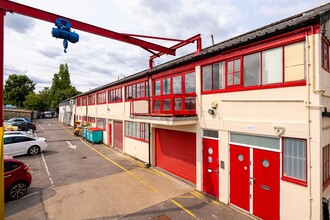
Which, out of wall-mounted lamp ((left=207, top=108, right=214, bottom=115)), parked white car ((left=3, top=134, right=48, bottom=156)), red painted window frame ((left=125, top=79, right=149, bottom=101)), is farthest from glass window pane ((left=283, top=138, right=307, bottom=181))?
parked white car ((left=3, top=134, right=48, bottom=156))

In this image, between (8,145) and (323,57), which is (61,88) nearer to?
(8,145)

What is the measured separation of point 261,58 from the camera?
6102 millimetres

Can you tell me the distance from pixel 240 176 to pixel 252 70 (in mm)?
3766

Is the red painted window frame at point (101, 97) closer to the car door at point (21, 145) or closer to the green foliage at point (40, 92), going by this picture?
the car door at point (21, 145)

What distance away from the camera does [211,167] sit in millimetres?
7883

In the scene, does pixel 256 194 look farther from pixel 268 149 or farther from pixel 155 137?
pixel 155 137

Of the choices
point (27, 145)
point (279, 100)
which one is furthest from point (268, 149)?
point (27, 145)

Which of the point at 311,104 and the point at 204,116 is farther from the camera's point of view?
the point at 204,116

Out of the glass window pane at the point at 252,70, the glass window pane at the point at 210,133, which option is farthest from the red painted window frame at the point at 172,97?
the glass window pane at the point at 252,70

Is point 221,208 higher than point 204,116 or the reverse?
the reverse

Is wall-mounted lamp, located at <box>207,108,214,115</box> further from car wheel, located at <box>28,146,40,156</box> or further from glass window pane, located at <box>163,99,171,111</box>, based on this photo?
car wheel, located at <box>28,146,40,156</box>

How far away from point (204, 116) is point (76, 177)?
7.55 meters

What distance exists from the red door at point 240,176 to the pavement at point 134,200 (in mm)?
391

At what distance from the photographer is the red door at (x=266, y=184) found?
19.1 feet
